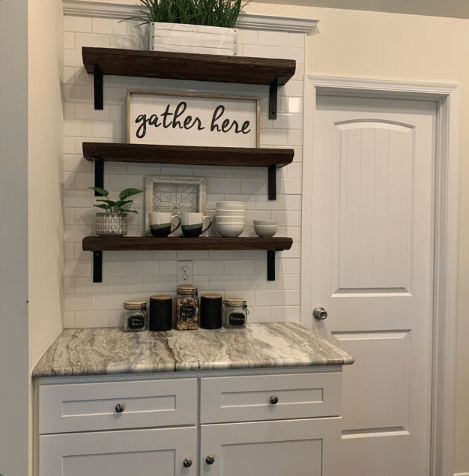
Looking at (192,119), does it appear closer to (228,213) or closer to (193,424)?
(228,213)

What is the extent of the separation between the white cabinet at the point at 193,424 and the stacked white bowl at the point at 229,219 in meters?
0.63

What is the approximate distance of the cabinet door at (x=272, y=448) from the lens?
1.69 meters

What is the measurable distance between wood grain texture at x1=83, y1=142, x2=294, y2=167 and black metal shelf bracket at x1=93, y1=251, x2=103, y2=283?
16.4 inches

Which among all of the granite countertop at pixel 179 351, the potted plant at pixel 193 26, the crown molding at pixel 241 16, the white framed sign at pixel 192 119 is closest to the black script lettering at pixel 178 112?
the white framed sign at pixel 192 119

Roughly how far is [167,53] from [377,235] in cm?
134

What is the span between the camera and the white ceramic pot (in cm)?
199

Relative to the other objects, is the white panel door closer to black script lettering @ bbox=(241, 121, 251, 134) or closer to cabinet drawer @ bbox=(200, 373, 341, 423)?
black script lettering @ bbox=(241, 121, 251, 134)

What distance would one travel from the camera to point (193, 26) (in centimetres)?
204

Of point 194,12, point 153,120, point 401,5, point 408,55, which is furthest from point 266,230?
point 401,5

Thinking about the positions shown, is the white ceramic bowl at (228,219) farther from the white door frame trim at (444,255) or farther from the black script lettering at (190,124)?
the white door frame trim at (444,255)

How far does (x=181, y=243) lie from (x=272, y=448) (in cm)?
86

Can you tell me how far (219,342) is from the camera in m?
1.93

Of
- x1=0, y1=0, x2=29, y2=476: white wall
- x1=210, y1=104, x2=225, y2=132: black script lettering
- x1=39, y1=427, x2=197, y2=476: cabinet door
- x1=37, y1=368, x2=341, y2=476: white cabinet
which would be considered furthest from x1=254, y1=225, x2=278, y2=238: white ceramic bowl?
x1=0, y1=0, x2=29, y2=476: white wall

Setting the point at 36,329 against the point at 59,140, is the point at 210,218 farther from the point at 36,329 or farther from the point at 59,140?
the point at 36,329
